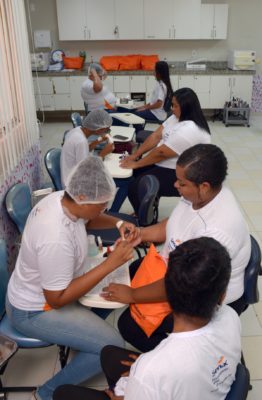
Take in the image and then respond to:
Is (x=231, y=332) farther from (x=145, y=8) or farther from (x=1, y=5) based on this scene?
(x=145, y=8)

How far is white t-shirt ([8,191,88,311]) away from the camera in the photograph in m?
1.58

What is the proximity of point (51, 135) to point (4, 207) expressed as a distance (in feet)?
15.4

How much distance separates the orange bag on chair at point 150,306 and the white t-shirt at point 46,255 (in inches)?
11.9

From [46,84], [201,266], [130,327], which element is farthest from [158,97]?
[201,266]

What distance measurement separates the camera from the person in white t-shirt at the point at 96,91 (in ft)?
17.4

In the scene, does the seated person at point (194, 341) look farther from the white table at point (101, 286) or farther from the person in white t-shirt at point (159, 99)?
the person in white t-shirt at point (159, 99)

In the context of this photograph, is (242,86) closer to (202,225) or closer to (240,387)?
(202,225)

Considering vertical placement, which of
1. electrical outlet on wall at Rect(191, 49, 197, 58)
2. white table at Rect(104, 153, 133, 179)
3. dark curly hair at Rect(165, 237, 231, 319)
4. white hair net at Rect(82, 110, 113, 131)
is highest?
electrical outlet on wall at Rect(191, 49, 197, 58)

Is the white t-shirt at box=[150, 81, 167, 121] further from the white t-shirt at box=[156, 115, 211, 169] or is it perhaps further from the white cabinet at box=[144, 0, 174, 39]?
the white t-shirt at box=[156, 115, 211, 169]

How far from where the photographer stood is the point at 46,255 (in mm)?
1572

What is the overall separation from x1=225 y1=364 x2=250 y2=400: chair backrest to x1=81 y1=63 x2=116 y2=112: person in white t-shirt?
4.70m

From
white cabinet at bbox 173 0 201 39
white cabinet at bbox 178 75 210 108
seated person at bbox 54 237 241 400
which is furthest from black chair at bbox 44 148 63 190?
white cabinet at bbox 173 0 201 39

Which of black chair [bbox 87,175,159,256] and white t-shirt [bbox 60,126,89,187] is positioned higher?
white t-shirt [bbox 60,126,89,187]

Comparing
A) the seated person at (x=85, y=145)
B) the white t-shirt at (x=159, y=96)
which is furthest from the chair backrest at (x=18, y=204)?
the white t-shirt at (x=159, y=96)
